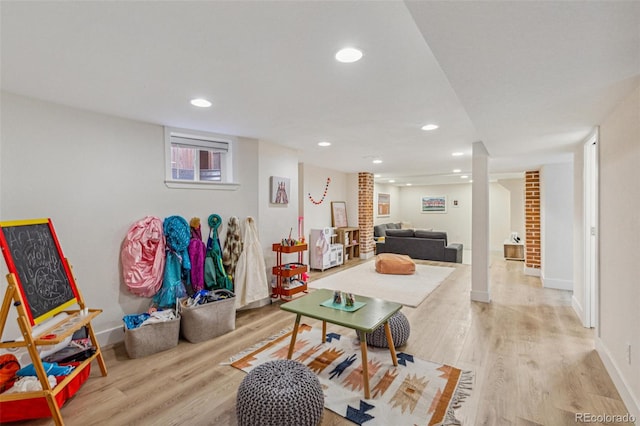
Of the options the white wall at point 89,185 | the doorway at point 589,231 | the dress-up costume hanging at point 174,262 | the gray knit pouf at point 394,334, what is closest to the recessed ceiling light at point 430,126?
the doorway at point 589,231

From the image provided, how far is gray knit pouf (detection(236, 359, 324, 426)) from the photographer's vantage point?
1.55 meters

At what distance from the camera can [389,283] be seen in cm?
491

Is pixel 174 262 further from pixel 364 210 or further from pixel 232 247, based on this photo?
pixel 364 210

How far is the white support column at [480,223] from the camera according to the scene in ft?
12.8

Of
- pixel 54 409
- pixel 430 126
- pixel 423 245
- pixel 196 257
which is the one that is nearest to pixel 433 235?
pixel 423 245

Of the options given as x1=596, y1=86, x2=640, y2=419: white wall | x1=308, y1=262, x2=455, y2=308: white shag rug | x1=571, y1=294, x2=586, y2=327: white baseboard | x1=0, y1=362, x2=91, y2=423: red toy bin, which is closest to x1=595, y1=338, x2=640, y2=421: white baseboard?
x1=596, y1=86, x2=640, y2=419: white wall

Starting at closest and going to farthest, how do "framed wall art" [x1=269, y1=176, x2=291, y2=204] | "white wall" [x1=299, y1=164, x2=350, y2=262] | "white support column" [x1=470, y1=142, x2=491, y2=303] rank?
"white support column" [x1=470, y1=142, x2=491, y2=303]
"framed wall art" [x1=269, y1=176, x2=291, y2=204]
"white wall" [x1=299, y1=164, x2=350, y2=262]

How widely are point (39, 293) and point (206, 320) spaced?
131 centimetres

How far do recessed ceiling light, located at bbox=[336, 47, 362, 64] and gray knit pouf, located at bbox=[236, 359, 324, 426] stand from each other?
74.8 inches

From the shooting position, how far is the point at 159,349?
2646 millimetres

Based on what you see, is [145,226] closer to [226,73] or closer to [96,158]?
[96,158]

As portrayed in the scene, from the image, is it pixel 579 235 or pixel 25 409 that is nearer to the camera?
pixel 25 409

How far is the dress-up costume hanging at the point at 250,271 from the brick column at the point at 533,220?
4998 millimetres

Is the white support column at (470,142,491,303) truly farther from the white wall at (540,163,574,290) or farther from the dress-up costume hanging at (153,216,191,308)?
the dress-up costume hanging at (153,216,191,308)
